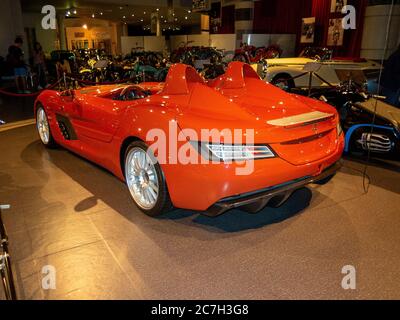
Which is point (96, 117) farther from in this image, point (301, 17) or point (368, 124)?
point (301, 17)

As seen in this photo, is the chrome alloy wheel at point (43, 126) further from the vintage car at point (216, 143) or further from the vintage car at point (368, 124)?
the vintage car at point (368, 124)

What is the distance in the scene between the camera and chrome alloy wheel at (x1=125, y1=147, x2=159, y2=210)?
3.10m

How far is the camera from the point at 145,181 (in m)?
3.24

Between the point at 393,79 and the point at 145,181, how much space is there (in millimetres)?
4903

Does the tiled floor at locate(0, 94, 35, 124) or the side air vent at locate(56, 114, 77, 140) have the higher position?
the side air vent at locate(56, 114, 77, 140)

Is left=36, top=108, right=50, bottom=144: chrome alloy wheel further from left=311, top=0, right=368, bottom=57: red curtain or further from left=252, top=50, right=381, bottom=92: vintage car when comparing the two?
left=311, top=0, right=368, bottom=57: red curtain

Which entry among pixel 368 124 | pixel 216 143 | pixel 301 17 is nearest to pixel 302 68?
pixel 368 124

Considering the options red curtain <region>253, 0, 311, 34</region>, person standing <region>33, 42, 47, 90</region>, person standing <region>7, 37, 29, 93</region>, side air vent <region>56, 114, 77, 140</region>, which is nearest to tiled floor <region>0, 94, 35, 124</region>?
person standing <region>7, 37, 29, 93</region>

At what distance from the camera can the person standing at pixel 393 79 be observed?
594 cm

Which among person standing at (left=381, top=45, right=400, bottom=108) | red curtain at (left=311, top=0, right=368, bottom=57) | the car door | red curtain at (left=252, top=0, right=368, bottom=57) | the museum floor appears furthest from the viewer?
red curtain at (left=252, top=0, right=368, bottom=57)

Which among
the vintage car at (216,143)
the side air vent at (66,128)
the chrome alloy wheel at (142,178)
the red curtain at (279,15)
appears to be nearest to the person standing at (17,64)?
the side air vent at (66,128)

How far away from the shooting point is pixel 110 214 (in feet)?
10.9

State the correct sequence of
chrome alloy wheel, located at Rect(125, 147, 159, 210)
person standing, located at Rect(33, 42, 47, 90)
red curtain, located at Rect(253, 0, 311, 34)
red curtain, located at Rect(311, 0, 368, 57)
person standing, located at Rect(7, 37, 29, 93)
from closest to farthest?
chrome alloy wheel, located at Rect(125, 147, 159, 210) → person standing, located at Rect(7, 37, 29, 93) → person standing, located at Rect(33, 42, 47, 90) → red curtain, located at Rect(311, 0, 368, 57) → red curtain, located at Rect(253, 0, 311, 34)
